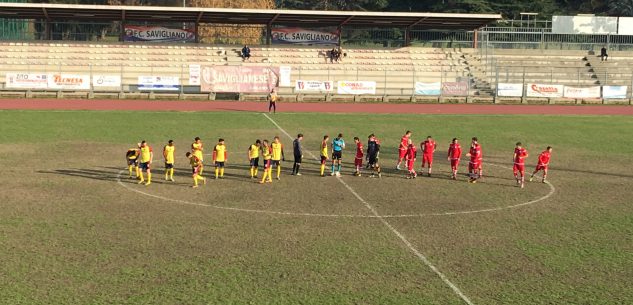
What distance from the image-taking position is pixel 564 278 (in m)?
12.7

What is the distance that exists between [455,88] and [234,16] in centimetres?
2099

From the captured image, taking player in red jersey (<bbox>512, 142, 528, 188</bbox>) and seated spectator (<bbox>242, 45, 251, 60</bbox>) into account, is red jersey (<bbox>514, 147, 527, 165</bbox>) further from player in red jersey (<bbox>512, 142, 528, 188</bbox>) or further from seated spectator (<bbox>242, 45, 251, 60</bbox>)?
seated spectator (<bbox>242, 45, 251, 60</bbox>)

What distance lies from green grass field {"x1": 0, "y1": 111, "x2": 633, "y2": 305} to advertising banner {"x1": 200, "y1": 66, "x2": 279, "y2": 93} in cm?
2519

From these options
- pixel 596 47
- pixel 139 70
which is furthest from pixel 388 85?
pixel 596 47

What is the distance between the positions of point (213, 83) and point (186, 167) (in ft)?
98.2

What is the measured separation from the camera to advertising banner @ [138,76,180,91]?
2082 inches

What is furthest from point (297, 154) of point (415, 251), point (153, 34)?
point (153, 34)

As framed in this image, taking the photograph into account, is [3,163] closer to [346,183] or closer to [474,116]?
[346,183]

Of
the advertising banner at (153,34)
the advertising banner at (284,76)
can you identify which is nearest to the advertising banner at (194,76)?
the advertising banner at (284,76)

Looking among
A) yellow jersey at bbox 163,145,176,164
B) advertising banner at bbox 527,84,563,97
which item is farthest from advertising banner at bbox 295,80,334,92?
yellow jersey at bbox 163,145,176,164

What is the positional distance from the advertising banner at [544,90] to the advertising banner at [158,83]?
99.8 feet

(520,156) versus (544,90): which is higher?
(544,90)

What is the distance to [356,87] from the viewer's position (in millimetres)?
55875

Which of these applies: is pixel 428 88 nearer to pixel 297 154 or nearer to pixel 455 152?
pixel 455 152
